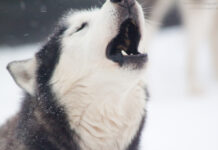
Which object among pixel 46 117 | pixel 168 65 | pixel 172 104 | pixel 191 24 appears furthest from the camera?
pixel 168 65

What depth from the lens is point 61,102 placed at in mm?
2980

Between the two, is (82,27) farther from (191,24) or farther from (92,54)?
(191,24)

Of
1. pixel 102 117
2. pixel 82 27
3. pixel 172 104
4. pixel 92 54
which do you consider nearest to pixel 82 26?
pixel 82 27

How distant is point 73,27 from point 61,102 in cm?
56

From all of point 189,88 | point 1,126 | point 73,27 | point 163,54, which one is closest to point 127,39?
point 73,27

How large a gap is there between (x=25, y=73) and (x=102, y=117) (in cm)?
65

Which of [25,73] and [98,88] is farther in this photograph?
[25,73]

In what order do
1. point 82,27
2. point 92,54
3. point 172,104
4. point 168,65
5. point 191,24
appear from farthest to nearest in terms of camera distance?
point 168,65
point 191,24
point 172,104
point 82,27
point 92,54

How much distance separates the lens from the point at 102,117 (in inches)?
117

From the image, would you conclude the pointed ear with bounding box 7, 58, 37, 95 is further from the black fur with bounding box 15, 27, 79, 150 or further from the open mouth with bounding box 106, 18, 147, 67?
the open mouth with bounding box 106, 18, 147, 67

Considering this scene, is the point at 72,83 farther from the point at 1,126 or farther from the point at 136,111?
the point at 1,126

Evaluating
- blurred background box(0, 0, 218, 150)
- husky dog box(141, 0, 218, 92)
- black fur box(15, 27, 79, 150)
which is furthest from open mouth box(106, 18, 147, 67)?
husky dog box(141, 0, 218, 92)

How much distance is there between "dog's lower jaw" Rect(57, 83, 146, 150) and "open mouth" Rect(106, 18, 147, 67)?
274 mm

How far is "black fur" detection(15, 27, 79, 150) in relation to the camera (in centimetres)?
290
